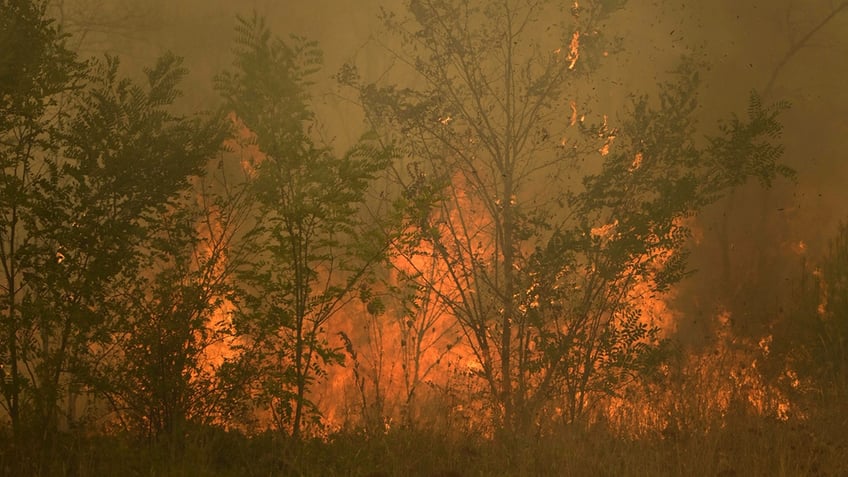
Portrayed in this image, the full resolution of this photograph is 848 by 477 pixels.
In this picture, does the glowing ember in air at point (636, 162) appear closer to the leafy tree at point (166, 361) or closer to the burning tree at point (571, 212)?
the burning tree at point (571, 212)

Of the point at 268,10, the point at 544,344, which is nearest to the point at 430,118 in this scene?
the point at 544,344

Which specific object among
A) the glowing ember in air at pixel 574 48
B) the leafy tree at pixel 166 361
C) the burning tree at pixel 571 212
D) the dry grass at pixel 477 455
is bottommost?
the dry grass at pixel 477 455

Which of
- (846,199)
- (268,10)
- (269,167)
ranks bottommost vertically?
(269,167)

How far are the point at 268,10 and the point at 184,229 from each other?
16954 mm

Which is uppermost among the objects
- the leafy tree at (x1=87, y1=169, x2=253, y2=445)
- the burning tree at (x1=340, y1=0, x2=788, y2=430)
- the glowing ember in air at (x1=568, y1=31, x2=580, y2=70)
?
the glowing ember in air at (x1=568, y1=31, x2=580, y2=70)

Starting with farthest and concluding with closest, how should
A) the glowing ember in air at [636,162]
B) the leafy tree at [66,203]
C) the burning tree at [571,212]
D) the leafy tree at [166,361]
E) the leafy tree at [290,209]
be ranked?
the glowing ember in air at [636,162]
the burning tree at [571,212]
the leafy tree at [290,209]
the leafy tree at [166,361]
the leafy tree at [66,203]

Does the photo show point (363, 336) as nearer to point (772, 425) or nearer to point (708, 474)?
point (772, 425)

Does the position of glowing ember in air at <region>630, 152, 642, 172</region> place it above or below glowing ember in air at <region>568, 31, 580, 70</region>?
below

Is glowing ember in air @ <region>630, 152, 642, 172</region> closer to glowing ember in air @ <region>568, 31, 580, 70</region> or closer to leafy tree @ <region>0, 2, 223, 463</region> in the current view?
glowing ember in air @ <region>568, 31, 580, 70</region>

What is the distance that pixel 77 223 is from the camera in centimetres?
728

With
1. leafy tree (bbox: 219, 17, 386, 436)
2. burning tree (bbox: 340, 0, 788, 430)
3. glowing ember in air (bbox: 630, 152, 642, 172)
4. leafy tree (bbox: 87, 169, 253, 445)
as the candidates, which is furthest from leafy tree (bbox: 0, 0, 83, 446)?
glowing ember in air (bbox: 630, 152, 642, 172)

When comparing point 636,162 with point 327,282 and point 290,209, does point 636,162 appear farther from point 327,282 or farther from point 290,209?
point 290,209

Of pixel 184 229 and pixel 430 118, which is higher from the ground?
pixel 430 118

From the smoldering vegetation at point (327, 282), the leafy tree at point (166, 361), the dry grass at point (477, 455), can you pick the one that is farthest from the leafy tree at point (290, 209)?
the dry grass at point (477, 455)
